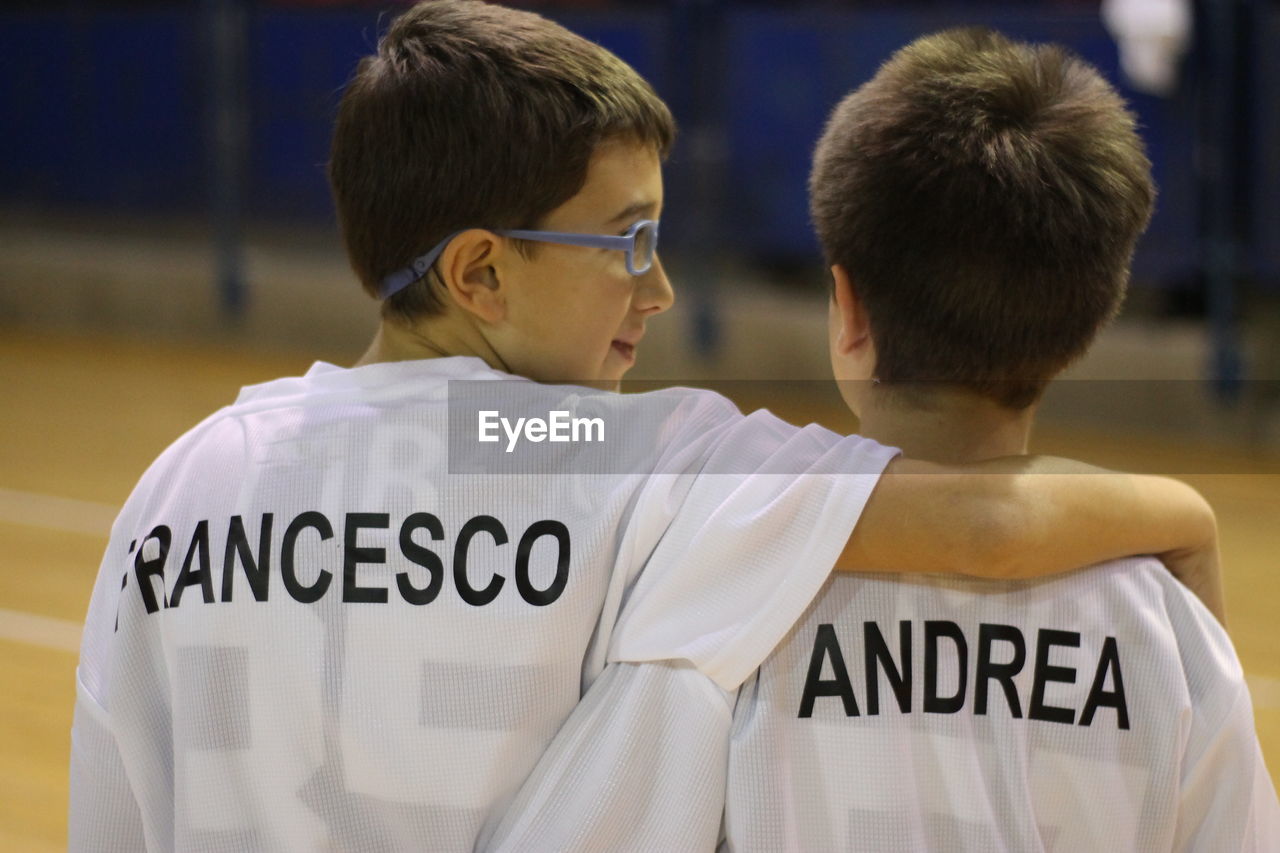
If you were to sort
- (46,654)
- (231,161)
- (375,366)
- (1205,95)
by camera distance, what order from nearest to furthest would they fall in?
1. (375,366)
2. (46,654)
3. (1205,95)
4. (231,161)

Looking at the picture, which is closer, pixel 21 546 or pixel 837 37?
pixel 21 546

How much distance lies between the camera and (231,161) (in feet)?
26.3

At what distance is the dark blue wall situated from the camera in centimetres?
586

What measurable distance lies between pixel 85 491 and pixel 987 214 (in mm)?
4372

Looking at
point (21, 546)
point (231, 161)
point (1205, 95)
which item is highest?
point (1205, 95)

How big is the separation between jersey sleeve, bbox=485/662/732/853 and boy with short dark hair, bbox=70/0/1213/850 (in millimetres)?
29

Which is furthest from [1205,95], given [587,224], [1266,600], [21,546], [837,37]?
[587,224]

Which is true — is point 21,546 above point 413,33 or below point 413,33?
below

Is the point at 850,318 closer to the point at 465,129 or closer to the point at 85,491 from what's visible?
the point at 465,129

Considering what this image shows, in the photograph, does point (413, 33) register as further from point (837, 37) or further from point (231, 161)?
point (231, 161)

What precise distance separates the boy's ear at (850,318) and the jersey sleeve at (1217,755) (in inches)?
13.7

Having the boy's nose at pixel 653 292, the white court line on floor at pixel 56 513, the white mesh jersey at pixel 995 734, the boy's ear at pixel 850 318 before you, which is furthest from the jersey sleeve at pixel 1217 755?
the white court line on floor at pixel 56 513

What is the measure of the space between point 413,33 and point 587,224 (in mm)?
247

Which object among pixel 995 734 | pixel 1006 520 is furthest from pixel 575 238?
pixel 995 734
